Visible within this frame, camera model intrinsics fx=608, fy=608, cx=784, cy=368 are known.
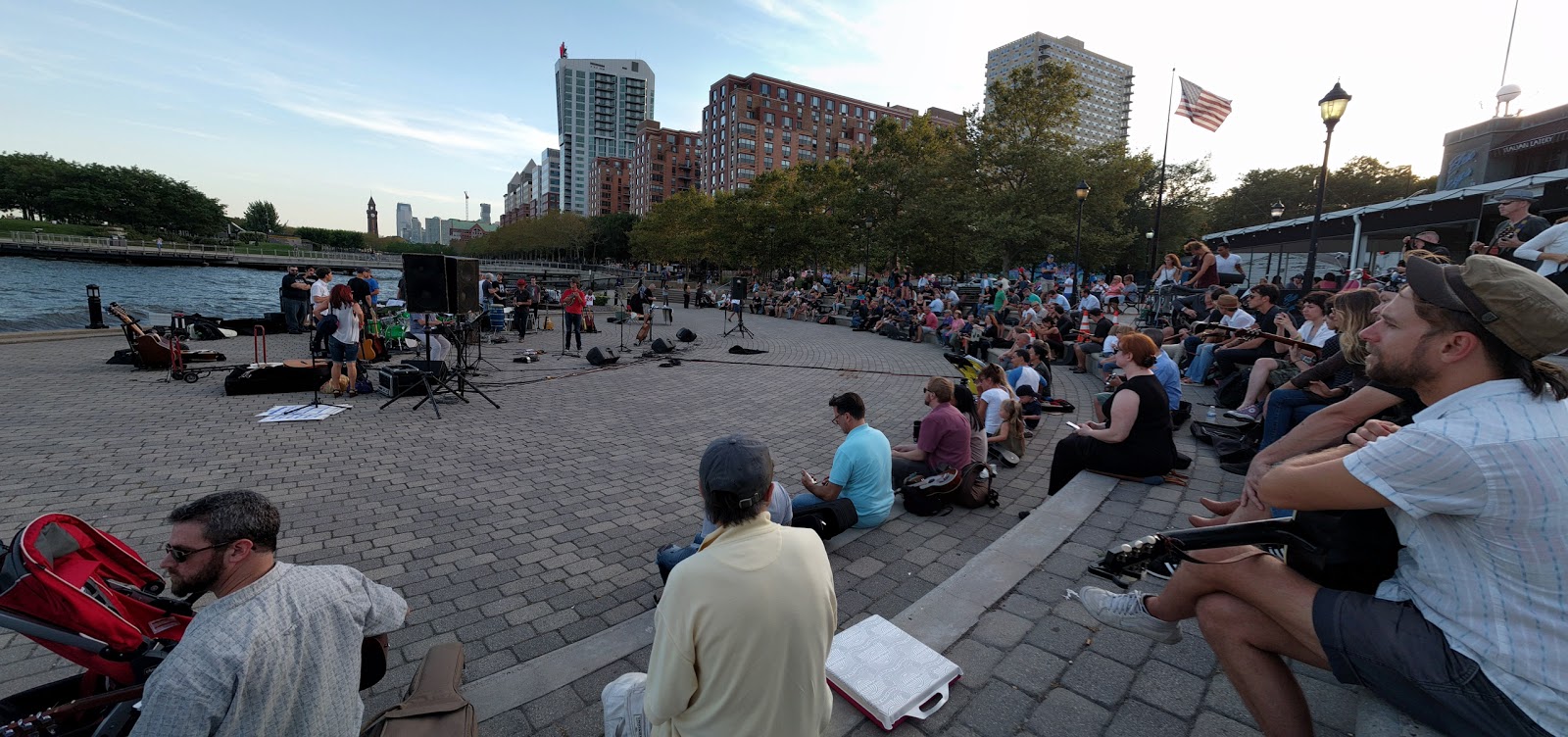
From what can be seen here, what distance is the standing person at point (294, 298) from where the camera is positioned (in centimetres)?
1794

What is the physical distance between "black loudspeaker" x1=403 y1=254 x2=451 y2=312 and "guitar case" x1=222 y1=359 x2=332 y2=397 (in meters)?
2.28

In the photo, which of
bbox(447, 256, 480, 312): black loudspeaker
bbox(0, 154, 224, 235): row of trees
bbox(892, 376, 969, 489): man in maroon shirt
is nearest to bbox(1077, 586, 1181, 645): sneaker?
bbox(892, 376, 969, 489): man in maroon shirt

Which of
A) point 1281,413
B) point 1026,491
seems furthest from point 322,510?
point 1281,413

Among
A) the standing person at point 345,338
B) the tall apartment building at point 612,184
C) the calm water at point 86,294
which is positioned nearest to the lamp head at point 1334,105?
the standing person at point 345,338

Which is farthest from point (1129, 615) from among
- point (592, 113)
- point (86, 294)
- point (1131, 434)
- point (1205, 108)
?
point (592, 113)

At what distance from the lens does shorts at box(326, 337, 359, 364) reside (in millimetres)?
10398

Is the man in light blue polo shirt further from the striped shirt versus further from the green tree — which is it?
the green tree

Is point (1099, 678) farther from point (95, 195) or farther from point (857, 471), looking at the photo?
point (95, 195)

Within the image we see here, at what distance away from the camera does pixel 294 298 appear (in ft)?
60.1

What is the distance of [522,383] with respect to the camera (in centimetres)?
1191

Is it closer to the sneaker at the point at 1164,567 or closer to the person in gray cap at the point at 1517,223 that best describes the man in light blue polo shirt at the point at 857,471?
the sneaker at the point at 1164,567

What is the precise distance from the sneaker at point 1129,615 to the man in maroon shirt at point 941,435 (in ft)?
8.24

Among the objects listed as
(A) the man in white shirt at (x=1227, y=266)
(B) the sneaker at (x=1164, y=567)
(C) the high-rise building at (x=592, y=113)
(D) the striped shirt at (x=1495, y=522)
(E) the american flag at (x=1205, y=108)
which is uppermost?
(C) the high-rise building at (x=592, y=113)

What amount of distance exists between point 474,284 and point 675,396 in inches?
150
